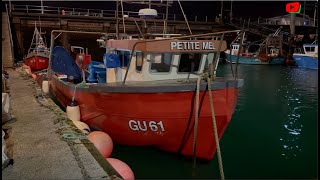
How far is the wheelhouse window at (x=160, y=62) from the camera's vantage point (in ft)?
23.4

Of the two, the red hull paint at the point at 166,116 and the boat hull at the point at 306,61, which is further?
the boat hull at the point at 306,61

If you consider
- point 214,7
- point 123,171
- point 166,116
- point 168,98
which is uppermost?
point 214,7

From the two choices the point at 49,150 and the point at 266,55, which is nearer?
the point at 49,150

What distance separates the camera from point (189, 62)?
24.0ft

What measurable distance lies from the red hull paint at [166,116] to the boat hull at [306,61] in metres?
29.2

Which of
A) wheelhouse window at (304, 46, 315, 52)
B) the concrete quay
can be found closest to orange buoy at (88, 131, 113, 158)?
the concrete quay

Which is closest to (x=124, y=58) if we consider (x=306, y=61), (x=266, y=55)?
(x=306, y=61)

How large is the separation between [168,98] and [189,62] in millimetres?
1334

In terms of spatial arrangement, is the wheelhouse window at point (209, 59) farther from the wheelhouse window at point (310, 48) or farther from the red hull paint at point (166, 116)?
the wheelhouse window at point (310, 48)

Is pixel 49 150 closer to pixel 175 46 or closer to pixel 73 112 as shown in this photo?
pixel 175 46

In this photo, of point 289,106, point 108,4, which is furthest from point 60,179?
point 108,4

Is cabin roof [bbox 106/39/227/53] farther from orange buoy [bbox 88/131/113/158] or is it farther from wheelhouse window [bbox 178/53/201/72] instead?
orange buoy [bbox 88/131/113/158]

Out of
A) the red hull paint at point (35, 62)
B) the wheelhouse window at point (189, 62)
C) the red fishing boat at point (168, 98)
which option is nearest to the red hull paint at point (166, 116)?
the red fishing boat at point (168, 98)

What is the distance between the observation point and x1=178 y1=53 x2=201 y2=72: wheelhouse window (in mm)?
7257
